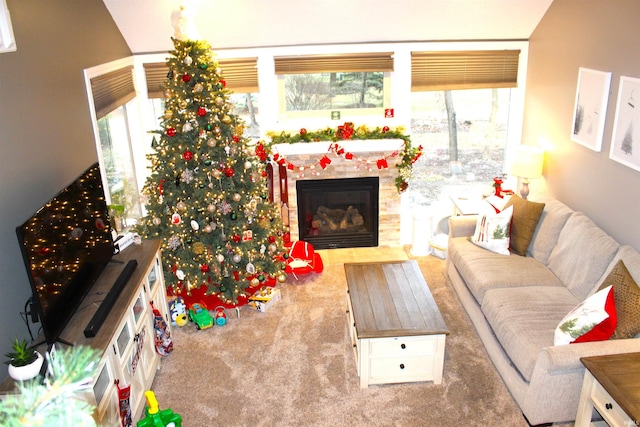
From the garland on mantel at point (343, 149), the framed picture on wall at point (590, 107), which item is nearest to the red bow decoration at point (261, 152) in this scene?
→ the garland on mantel at point (343, 149)

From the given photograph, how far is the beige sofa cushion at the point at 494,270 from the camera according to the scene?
3977mm

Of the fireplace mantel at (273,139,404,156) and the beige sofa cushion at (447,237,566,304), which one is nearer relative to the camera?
the beige sofa cushion at (447,237,566,304)

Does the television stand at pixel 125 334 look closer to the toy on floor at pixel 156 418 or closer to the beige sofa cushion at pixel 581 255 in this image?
the toy on floor at pixel 156 418

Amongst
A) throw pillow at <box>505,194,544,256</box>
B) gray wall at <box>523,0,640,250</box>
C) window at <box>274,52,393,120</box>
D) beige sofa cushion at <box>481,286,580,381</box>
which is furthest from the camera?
window at <box>274,52,393,120</box>

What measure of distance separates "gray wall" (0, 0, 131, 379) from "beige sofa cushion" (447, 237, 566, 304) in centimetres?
316

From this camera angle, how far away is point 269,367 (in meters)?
3.80

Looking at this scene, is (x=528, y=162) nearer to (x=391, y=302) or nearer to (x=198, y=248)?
(x=391, y=302)

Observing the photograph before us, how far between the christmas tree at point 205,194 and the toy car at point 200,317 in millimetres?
207

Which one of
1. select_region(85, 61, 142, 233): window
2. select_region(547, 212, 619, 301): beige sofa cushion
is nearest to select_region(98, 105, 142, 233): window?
select_region(85, 61, 142, 233): window

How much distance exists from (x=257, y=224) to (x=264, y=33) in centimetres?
188

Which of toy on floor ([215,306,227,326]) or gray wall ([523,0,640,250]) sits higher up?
gray wall ([523,0,640,250])

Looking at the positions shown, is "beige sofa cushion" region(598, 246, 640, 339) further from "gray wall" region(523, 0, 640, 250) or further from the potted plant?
the potted plant

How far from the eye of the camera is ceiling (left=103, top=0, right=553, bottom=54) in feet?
15.1

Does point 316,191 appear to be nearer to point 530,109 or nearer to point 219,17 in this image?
point 219,17
